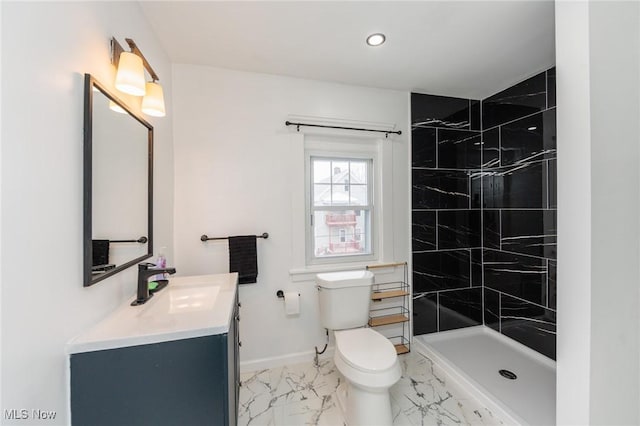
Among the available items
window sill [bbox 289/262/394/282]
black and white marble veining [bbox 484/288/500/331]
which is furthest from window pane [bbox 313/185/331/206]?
black and white marble veining [bbox 484/288/500/331]

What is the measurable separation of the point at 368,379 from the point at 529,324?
1.72 meters

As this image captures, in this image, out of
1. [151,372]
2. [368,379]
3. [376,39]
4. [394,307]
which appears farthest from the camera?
[394,307]

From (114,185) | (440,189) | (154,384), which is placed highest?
(440,189)

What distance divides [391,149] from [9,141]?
7.30 feet

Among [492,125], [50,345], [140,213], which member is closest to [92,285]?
[50,345]

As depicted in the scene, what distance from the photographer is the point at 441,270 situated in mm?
2441

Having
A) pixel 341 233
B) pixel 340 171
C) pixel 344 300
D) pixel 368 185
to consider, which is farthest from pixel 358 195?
pixel 344 300

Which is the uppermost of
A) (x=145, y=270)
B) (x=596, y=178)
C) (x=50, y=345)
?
(x=596, y=178)

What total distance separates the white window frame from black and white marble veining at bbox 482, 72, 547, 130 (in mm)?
1200

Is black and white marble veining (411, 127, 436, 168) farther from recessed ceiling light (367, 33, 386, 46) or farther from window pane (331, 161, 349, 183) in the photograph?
recessed ceiling light (367, 33, 386, 46)

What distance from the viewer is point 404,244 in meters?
2.36

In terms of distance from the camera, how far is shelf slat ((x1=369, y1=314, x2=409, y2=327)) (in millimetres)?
2180

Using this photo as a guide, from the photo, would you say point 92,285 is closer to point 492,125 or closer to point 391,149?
point 391,149

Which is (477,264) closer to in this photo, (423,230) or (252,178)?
(423,230)
